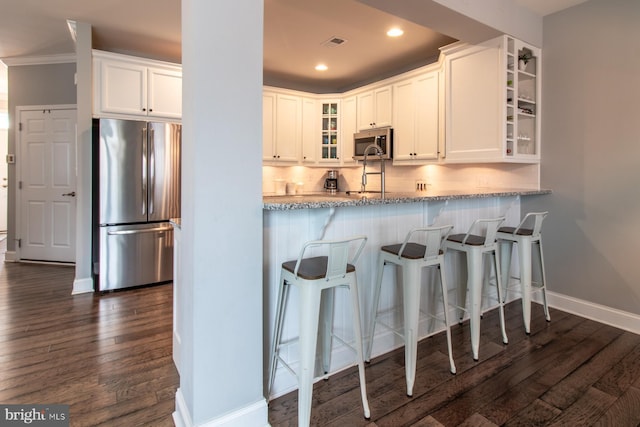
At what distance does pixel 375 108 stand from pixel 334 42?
45.5 inches

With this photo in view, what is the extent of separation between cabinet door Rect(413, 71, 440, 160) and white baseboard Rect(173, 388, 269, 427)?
3.14 metres

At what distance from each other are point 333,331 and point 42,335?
2.22 m

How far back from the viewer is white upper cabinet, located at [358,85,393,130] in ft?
14.6

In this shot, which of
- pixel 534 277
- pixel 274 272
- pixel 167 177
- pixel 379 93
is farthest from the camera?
pixel 379 93

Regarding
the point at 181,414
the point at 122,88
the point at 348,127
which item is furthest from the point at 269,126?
the point at 181,414

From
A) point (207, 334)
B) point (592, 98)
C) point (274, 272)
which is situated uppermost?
point (592, 98)

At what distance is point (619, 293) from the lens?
9.50 feet

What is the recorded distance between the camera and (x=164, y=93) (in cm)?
396

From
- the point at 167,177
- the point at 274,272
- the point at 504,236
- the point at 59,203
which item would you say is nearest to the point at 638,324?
the point at 504,236

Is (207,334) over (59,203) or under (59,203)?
under

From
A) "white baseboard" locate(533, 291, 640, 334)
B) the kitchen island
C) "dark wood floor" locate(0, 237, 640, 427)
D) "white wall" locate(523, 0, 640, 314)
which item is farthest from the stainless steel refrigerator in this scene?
"white baseboard" locate(533, 291, 640, 334)

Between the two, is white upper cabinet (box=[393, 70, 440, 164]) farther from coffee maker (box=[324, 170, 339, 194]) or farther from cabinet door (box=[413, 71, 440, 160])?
coffee maker (box=[324, 170, 339, 194])

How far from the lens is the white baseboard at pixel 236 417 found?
1.56 m

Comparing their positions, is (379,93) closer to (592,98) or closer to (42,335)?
(592,98)
